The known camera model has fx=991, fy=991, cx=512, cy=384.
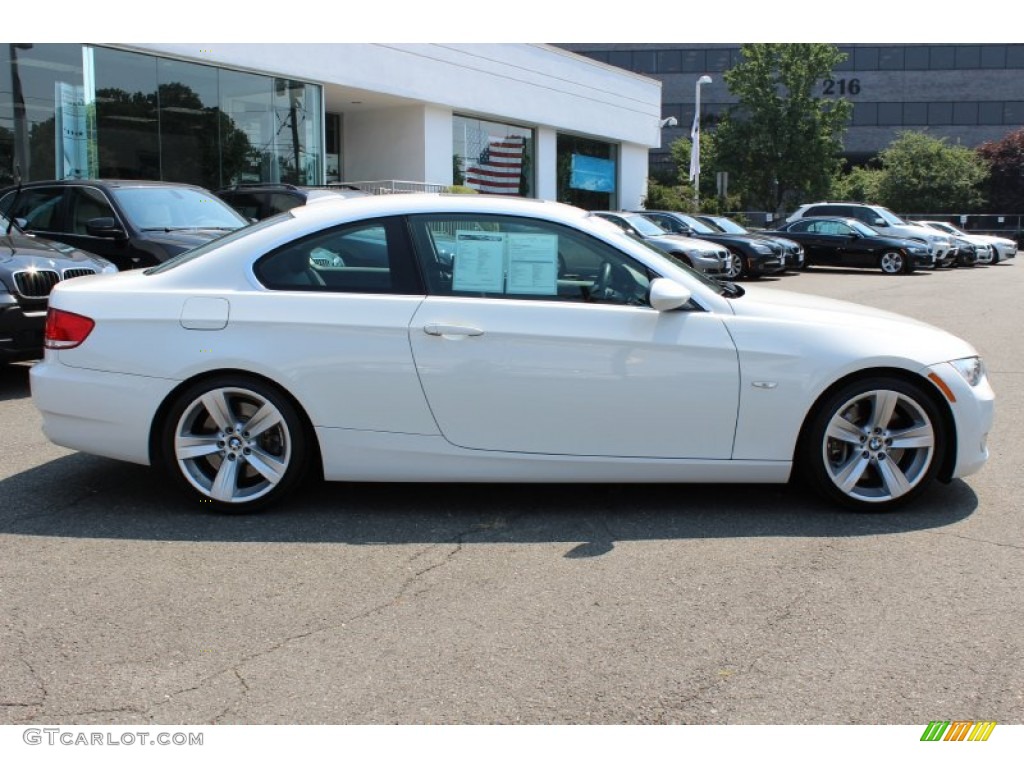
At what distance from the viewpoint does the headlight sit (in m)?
4.86

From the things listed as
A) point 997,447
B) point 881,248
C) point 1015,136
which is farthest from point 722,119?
point 997,447

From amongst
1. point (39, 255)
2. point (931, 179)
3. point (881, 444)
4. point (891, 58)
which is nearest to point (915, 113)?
point (891, 58)

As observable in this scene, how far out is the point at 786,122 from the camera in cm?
4584

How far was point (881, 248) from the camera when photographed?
80.9 feet

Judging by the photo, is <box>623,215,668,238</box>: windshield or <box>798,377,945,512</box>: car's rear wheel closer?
<box>798,377,945,512</box>: car's rear wheel

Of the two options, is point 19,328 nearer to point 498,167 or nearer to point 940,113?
point 498,167

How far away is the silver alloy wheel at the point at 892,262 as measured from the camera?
24.5 m

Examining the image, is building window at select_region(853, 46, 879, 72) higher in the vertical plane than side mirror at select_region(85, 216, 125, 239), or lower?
higher

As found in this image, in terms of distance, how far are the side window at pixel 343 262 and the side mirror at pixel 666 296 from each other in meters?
1.17

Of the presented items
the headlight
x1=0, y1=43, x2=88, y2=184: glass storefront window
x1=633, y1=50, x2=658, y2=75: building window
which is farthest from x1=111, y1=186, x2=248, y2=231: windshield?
x1=633, y1=50, x2=658, y2=75: building window

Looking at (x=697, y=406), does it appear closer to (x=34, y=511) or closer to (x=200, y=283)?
(x=200, y=283)

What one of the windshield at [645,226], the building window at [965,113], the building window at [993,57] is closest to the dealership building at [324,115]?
the windshield at [645,226]

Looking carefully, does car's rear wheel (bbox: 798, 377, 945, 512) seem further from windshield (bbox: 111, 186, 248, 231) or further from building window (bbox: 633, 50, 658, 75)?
building window (bbox: 633, 50, 658, 75)
